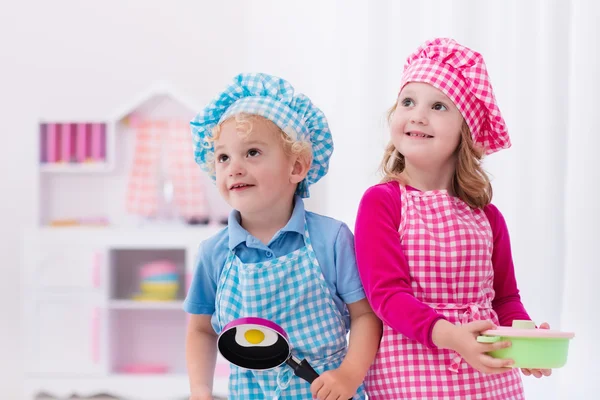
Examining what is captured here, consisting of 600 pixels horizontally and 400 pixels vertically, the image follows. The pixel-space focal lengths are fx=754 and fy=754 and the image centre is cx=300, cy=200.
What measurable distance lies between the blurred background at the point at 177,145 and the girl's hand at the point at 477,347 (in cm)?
78

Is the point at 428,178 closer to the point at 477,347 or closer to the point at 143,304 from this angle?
the point at 477,347

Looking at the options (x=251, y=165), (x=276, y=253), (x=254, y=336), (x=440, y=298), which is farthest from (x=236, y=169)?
(x=440, y=298)

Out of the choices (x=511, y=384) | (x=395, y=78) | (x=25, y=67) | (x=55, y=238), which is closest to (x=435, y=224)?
(x=511, y=384)

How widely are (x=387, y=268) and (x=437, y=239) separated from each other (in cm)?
11

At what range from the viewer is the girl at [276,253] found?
3.74 feet

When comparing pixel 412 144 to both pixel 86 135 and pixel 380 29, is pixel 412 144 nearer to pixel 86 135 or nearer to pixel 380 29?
pixel 380 29

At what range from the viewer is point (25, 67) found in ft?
10.6

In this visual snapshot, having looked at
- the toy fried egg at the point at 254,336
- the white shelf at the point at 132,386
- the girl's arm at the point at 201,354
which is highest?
the toy fried egg at the point at 254,336

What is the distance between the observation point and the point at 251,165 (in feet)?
3.75

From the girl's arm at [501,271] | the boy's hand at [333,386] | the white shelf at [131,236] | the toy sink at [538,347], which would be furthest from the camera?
the white shelf at [131,236]

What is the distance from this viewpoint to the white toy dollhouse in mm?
2801

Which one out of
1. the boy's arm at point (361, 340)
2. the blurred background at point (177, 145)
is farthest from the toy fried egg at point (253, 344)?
the blurred background at point (177, 145)

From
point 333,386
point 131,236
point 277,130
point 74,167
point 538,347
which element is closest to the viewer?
point 538,347

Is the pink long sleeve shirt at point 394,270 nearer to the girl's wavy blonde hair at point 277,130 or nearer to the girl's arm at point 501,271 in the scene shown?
the girl's arm at point 501,271
